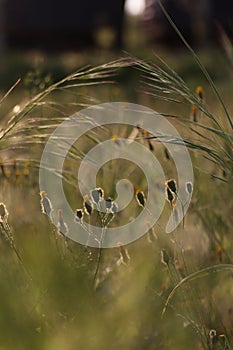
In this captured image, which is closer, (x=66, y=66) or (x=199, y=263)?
(x=199, y=263)

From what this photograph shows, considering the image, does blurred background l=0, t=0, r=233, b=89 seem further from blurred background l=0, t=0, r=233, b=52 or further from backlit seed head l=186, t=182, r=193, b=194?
backlit seed head l=186, t=182, r=193, b=194

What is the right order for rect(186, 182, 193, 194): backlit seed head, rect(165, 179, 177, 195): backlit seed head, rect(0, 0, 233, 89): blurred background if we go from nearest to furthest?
rect(165, 179, 177, 195): backlit seed head
rect(186, 182, 193, 194): backlit seed head
rect(0, 0, 233, 89): blurred background

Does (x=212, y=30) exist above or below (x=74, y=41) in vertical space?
below

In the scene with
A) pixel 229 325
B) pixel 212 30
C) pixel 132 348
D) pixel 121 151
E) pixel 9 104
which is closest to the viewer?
pixel 132 348

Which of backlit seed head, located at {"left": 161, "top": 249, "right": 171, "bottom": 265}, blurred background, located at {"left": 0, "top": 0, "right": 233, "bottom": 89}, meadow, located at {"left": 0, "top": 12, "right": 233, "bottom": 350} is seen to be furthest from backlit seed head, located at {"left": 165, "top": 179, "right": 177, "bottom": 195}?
blurred background, located at {"left": 0, "top": 0, "right": 233, "bottom": 89}

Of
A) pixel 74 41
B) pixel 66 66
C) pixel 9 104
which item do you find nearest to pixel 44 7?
pixel 74 41

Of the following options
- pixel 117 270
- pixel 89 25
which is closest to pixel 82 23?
pixel 89 25

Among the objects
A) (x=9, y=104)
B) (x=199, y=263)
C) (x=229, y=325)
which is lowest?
(x=229, y=325)

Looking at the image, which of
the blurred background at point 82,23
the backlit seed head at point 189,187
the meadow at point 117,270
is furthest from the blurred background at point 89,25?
the backlit seed head at point 189,187

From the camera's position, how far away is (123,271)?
222 centimetres

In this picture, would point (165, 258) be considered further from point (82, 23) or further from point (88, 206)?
point (82, 23)

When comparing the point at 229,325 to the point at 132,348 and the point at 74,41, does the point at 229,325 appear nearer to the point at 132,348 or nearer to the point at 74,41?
the point at 132,348

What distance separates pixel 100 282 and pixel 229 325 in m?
0.33

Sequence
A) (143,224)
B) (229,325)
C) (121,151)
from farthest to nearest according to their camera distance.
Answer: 1. (121,151)
2. (143,224)
3. (229,325)
